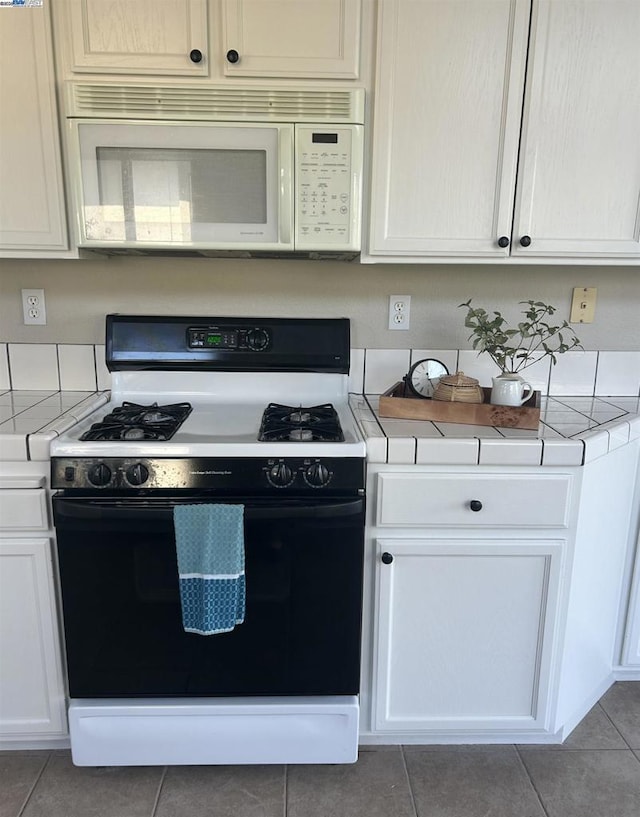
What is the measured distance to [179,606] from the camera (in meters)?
1.46

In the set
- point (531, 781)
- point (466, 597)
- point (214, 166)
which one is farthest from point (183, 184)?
point (531, 781)

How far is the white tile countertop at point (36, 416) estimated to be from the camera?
141 centimetres

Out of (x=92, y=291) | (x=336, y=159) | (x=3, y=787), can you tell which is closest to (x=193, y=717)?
(x=3, y=787)

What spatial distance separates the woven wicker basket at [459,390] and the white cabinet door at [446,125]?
362 mm

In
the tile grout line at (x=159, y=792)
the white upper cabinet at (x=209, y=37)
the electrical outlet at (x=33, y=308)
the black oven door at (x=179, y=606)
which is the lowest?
the tile grout line at (x=159, y=792)

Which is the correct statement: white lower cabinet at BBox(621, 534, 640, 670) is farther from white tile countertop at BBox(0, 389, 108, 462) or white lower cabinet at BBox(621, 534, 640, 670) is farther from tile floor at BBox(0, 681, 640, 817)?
white tile countertop at BBox(0, 389, 108, 462)

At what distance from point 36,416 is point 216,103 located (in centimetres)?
98

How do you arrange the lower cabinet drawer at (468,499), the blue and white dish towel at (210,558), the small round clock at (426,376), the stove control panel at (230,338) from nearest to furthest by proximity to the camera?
the blue and white dish towel at (210,558), the lower cabinet drawer at (468,499), the small round clock at (426,376), the stove control panel at (230,338)

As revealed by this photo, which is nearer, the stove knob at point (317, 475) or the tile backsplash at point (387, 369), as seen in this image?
the stove knob at point (317, 475)

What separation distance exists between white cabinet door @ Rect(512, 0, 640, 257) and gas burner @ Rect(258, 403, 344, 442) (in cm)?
73

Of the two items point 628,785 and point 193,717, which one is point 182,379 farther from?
point 628,785

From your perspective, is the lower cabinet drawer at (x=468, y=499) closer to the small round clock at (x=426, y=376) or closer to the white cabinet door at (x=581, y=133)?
the small round clock at (x=426, y=376)

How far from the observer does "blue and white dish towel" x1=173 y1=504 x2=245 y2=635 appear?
1359 mm

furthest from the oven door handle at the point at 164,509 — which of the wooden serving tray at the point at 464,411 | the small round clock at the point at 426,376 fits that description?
the small round clock at the point at 426,376
